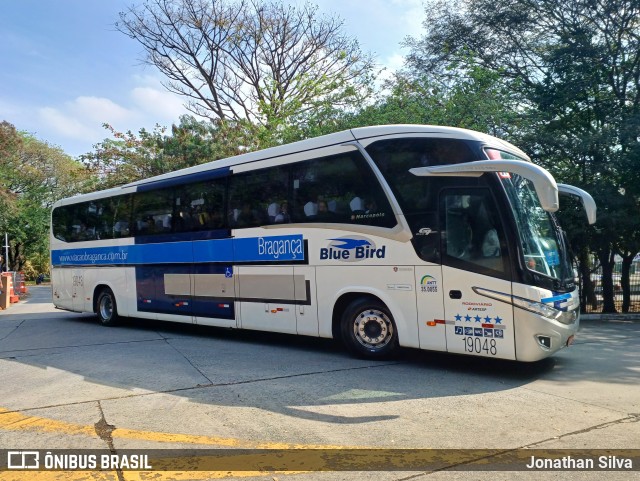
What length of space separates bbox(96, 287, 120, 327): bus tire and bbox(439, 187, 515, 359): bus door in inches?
355

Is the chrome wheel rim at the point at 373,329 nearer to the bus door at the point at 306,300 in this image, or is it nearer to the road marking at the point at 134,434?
the bus door at the point at 306,300

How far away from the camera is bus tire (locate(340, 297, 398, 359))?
8.14 m

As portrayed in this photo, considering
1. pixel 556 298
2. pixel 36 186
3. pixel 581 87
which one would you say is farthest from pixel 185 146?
pixel 36 186

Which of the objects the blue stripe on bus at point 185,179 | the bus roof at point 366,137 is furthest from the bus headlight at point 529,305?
the blue stripe on bus at point 185,179

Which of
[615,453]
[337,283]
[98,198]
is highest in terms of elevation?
[98,198]

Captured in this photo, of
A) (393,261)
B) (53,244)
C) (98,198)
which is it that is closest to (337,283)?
(393,261)

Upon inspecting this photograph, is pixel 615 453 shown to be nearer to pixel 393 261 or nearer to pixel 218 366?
pixel 393 261

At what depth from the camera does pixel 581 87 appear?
1659 centimetres

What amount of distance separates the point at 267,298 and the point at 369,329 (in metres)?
2.15

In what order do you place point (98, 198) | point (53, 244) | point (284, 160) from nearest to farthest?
point (284, 160) → point (98, 198) → point (53, 244)

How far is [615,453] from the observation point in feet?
14.8

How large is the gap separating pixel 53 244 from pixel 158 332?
542cm

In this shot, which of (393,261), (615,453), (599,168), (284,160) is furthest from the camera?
(599,168)

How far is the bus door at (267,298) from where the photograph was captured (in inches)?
364
